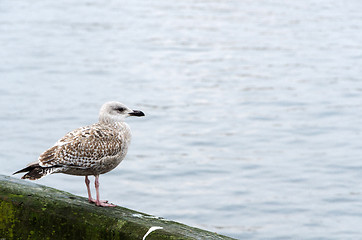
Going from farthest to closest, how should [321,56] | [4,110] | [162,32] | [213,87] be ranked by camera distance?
[162,32]
[321,56]
[213,87]
[4,110]

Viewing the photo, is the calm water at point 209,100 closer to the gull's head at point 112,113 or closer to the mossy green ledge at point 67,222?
the gull's head at point 112,113

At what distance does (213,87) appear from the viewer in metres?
23.2

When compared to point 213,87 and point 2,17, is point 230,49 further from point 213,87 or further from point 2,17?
point 2,17

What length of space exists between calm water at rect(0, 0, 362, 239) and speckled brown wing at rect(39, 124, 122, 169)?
20.8 feet

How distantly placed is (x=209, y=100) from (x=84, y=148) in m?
14.7

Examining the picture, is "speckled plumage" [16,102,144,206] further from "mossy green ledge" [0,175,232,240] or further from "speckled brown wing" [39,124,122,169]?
"mossy green ledge" [0,175,232,240]

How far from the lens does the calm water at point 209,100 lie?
1501 centimetres

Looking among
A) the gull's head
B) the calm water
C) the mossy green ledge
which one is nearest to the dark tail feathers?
the mossy green ledge

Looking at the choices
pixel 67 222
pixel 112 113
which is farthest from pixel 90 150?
pixel 67 222

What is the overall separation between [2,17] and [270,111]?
1677 cm

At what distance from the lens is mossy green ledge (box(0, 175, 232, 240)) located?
6527 mm

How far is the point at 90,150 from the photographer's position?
24.5ft

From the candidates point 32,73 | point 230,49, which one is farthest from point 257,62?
point 32,73

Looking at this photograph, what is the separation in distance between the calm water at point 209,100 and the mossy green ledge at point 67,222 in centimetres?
701
